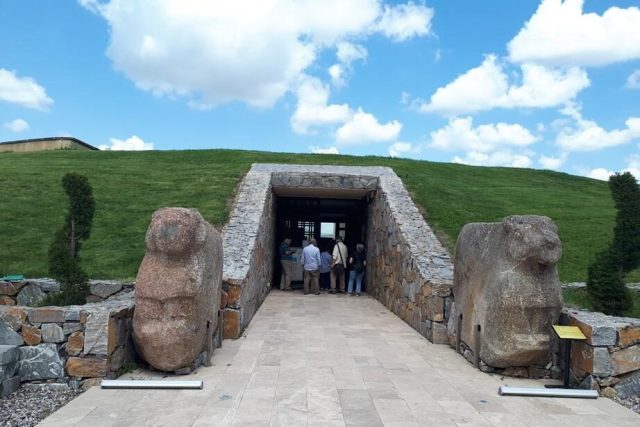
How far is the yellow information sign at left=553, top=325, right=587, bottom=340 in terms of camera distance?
5.30m

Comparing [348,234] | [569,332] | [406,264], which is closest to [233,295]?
[406,264]

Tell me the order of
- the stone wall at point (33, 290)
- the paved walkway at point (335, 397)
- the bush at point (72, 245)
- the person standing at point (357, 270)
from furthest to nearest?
→ the person standing at point (357, 270) → the stone wall at point (33, 290) → the bush at point (72, 245) → the paved walkway at point (335, 397)

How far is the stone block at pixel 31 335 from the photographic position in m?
5.20

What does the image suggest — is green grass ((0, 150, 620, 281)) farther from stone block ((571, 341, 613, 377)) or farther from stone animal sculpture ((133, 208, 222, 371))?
stone block ((571, 341, 613, 377))

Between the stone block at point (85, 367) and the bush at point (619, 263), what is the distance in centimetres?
621

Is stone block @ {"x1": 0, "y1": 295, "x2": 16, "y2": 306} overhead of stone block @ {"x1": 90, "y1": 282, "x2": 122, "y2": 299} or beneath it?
beneath

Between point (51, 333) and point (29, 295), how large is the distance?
3627 millimetres

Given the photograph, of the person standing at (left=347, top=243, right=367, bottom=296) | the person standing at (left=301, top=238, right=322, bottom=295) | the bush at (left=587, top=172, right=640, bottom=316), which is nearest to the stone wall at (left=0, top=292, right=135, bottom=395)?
the bush at (left=587, top=172, right=640, bottom=316)

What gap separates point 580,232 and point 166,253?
10809 mm

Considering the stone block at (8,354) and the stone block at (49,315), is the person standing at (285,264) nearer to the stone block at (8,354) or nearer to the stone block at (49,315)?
the stone block at (49,315)

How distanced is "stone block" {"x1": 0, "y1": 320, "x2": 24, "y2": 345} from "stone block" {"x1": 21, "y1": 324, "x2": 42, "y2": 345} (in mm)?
46

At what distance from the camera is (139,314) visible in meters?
5.30

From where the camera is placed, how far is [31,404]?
4664 mm

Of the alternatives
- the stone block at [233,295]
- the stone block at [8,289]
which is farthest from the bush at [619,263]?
the stone block at [8,289]
